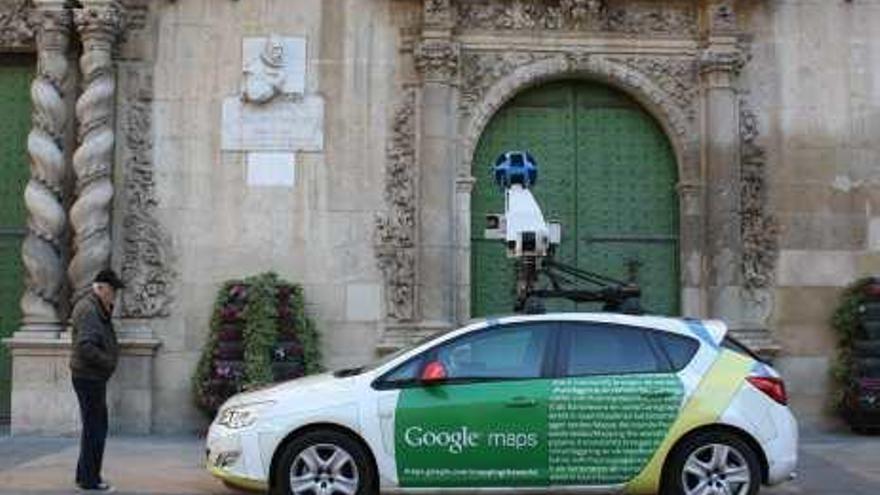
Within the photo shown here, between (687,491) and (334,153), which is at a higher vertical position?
(334,153)

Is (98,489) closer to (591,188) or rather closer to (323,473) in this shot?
(323,473)

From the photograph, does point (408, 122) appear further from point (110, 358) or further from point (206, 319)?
→ point (110, 358)

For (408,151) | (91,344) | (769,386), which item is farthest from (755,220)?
(91,344)

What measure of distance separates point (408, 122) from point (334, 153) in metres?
1.07

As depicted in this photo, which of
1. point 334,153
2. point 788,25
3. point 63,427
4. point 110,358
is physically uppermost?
point 788,25

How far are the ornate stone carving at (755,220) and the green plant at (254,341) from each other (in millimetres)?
5857

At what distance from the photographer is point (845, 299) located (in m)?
15.2

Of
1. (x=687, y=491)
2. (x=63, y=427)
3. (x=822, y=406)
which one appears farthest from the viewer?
(x=822, y=406)

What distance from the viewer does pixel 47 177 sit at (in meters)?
14.7

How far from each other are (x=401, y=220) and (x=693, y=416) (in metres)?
6.76

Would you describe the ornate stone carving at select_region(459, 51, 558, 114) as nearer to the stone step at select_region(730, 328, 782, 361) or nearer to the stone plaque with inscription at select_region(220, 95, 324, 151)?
the stone plaque with inscription at select_region(220, 95, 324, 151)

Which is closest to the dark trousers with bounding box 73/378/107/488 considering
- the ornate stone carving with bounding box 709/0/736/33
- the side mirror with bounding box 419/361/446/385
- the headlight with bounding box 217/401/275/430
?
the headlight with bounding box 217/401/275/430

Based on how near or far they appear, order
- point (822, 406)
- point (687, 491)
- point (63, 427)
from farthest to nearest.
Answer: point (822, 406) < point (63, 427) < point (687, 491)

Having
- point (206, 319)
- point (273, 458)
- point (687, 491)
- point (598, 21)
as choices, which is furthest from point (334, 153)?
point (687, 491)
